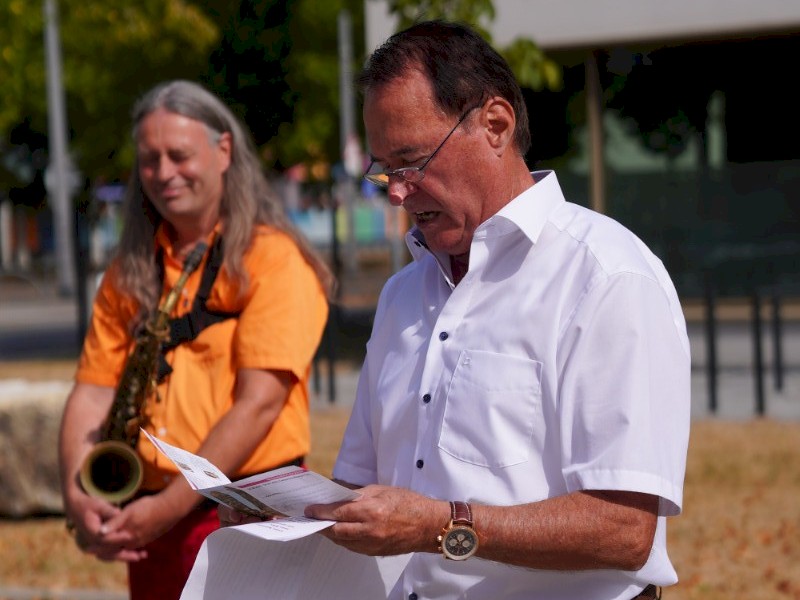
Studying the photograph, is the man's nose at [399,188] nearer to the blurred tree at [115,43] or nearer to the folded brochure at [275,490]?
the folded brochure at [275,490]

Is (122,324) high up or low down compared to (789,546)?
up

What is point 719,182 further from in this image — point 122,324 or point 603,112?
point 122,324

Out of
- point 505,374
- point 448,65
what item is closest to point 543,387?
point 505,374

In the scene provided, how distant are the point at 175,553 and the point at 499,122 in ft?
5.98

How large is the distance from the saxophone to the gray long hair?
10cm

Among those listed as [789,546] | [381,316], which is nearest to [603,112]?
[789,546]

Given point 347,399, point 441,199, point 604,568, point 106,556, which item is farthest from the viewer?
point 347,399

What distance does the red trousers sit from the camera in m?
3.96

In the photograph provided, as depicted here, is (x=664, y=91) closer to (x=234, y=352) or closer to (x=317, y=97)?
(x=234, y=352)

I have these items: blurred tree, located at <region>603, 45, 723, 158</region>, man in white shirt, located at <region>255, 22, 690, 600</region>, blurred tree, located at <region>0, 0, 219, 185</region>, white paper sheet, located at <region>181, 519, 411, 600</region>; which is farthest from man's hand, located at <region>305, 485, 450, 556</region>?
blurred tree, located at <region>603, 45, 723, 158</region>

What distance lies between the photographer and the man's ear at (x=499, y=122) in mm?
2680

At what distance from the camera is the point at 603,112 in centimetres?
1698

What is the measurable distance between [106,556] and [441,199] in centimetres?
178

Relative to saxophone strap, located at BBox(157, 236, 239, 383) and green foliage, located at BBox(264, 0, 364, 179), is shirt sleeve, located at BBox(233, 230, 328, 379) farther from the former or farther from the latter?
green foliage, located at BBox(264, 0, 364, 179)
